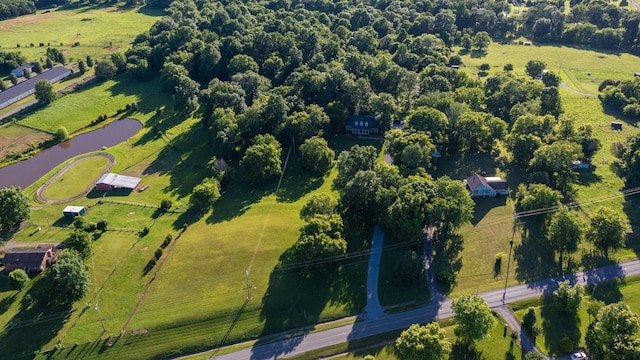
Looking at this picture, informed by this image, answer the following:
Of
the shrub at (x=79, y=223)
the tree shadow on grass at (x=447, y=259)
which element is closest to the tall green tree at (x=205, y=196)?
the shrub at (x=79, y=223)

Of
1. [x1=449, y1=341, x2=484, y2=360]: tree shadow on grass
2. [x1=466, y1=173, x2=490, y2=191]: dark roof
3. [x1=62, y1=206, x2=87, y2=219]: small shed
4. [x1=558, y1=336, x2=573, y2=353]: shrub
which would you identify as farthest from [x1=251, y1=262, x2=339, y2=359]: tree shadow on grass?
[x1=62, y1=206, x2=87, y2=219]: small shed

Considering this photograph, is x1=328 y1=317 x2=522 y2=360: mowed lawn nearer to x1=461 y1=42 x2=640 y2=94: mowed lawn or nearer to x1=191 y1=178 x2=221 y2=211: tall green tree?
x1=191 y1=178 x2=221 y2=211: tall green tree

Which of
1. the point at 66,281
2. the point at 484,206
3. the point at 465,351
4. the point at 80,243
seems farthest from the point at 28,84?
the point at 465,351

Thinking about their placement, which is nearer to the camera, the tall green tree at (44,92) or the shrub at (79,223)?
the shrub at (79,223)

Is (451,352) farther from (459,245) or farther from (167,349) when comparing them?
(167,349)

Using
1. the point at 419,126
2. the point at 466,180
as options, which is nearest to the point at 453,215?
the point at 466,180

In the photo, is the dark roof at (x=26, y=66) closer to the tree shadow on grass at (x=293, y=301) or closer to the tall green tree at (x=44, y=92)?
the tall green tree at (x=44, y=92)
